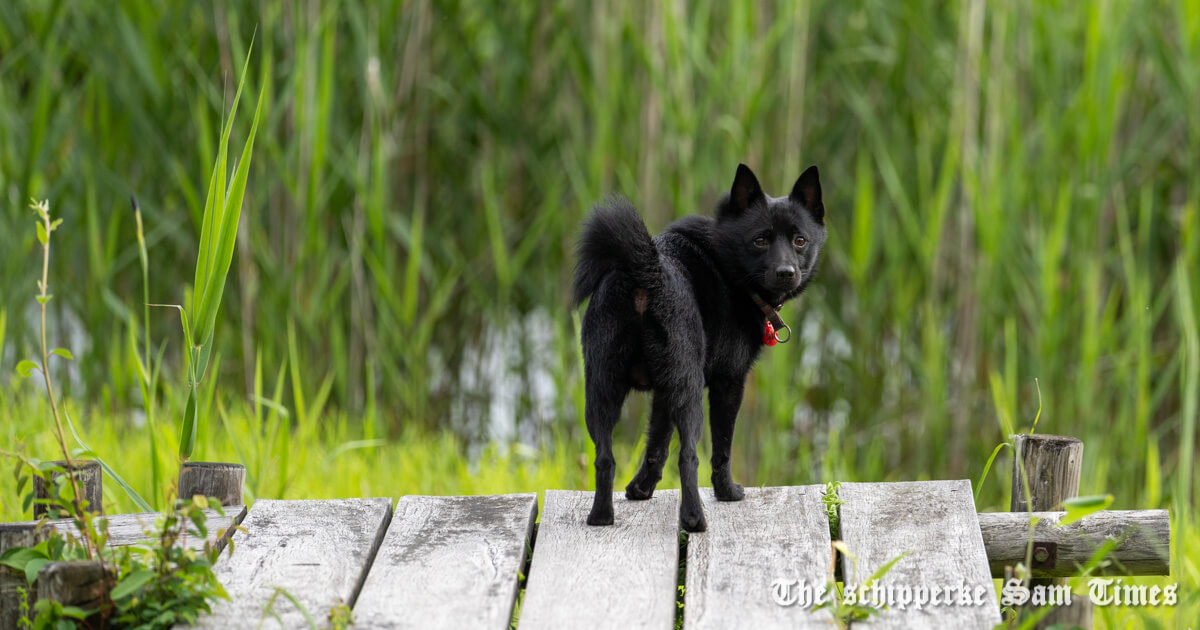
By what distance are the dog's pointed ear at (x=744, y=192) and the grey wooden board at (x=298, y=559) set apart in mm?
1005

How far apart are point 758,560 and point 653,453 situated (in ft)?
1.37

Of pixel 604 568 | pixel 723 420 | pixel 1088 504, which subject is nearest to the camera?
pixel 1088 504

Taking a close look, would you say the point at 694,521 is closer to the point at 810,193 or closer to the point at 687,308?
the point at 687,308

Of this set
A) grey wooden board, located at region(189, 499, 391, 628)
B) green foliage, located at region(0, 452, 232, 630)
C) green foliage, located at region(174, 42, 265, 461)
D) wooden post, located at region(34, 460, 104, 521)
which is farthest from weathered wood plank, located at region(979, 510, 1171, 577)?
wooden post, located at region(34, 460, 104, 521)

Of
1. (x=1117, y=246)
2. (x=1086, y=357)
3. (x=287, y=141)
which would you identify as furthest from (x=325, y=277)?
(x=1117, y=246)

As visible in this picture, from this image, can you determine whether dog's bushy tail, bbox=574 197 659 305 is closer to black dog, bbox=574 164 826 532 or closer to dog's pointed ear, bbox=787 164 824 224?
black dog, bbox=574 164 826 532

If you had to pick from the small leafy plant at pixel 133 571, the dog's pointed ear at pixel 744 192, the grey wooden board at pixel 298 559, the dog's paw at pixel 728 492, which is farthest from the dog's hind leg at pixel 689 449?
the small leafy plant at pixel 133 571

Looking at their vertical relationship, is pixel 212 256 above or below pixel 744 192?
below

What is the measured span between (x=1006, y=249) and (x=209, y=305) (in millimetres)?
3072

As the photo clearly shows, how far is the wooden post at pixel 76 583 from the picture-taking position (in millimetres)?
1825

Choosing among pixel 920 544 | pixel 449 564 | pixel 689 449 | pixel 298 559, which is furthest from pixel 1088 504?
pixel 298 559

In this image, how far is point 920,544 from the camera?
2.27m

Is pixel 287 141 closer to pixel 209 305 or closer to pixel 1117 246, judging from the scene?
pixel 209 305

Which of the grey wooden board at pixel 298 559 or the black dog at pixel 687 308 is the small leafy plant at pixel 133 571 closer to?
the grey wooden board at pixel 298 559
